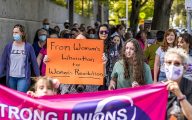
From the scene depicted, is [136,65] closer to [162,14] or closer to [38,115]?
[38,115]

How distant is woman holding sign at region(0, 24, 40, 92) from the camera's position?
27.2ft

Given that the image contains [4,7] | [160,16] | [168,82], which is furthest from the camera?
[160,16]

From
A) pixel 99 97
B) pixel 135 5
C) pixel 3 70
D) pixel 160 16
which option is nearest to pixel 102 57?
pixel 3 70

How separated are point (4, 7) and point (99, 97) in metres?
6.95

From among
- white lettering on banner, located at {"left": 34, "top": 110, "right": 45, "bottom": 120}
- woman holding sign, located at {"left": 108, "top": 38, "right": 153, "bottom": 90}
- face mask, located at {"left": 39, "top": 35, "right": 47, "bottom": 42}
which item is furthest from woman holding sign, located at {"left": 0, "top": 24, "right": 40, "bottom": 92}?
white lettering on banner, located at {"left": 34, "top": 110, "right": 45, "bottom": 120}

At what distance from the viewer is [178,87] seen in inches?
166

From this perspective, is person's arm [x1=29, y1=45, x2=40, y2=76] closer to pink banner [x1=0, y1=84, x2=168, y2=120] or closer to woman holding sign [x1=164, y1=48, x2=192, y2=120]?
pink banner [x1=0, y1=84, x2=168, y2=120]

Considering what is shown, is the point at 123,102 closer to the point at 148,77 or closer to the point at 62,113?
the point at 62,113

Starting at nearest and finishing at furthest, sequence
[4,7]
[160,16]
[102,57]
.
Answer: [102,57], [4,7], [160,16]

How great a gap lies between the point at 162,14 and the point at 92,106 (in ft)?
55.1

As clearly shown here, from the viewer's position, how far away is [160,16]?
833 inches

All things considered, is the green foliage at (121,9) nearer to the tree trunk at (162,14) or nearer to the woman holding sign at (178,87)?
the tree trunk at (162,14)

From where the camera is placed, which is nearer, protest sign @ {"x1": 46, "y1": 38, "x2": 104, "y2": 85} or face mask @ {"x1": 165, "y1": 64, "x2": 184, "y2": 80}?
face mask @ {"x1": 165, "y1": 64, "x2": 184, "y2": 80}

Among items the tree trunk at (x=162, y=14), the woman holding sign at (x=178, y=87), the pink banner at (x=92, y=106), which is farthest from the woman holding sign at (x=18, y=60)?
the tree trunk at (x=162, y=14)
